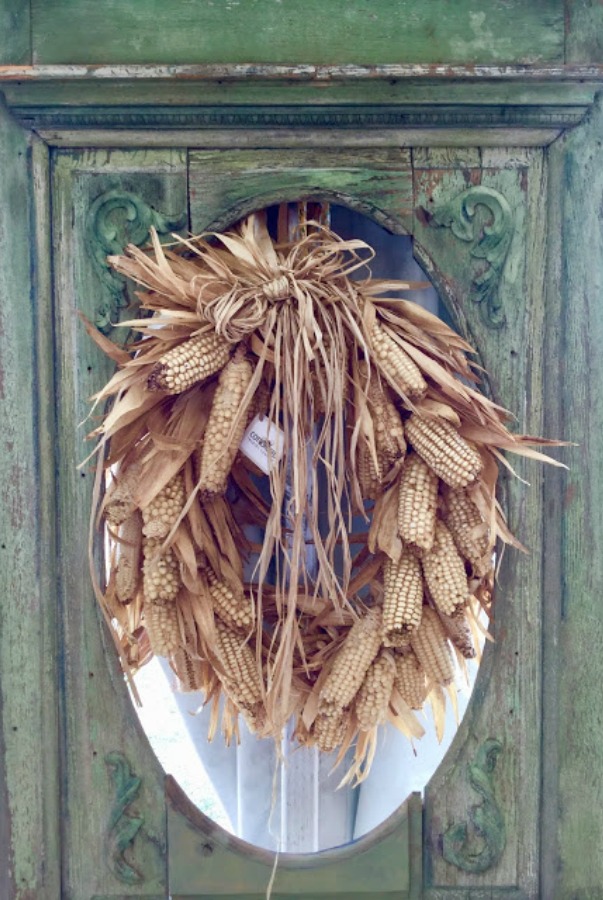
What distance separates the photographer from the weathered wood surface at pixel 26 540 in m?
2.33

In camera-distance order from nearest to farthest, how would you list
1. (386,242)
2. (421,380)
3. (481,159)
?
(421,380) → (481,159) → (386,242)

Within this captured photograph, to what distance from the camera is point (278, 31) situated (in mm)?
2285

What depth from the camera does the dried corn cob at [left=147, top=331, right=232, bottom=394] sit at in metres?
2.12

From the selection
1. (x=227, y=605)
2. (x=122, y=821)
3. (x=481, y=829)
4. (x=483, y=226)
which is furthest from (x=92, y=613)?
(x=483, y=226)

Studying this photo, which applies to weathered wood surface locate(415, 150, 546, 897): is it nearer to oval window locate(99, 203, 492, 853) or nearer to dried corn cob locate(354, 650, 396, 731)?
oval window locate(99, 203, 492, 853)

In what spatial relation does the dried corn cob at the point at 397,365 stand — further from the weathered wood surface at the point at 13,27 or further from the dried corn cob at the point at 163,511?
the weathered wood surface at the point at 13,27

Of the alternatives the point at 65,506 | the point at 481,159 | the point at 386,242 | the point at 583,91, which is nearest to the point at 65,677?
the point at 65,506

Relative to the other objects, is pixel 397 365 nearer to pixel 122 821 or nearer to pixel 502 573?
pixel 502 573

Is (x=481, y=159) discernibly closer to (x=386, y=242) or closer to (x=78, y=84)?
(x=386, y=242)

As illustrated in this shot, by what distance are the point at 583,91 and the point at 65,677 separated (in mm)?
1514

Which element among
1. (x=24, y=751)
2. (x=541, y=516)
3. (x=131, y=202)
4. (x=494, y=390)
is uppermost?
(x=131, y=202)

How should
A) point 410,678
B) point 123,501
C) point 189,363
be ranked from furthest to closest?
point 410,678 → point 123,501 → point 189,363

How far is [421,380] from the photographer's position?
7.20ft

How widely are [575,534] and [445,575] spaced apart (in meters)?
0.34
